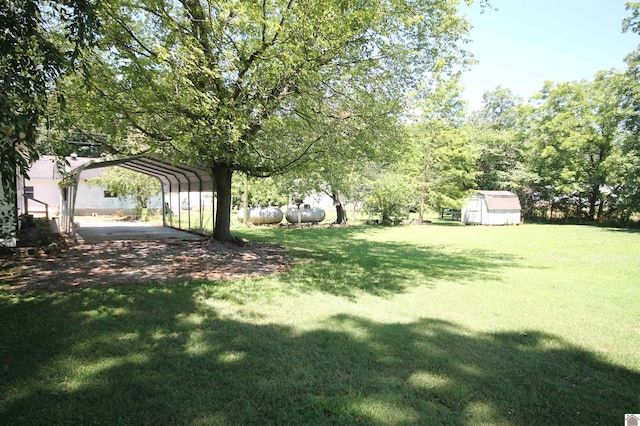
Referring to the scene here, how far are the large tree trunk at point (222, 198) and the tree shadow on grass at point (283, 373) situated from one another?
20.7 feet

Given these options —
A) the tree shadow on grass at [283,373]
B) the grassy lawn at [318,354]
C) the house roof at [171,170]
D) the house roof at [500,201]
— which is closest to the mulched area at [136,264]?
the grassy lawn at [318,354]

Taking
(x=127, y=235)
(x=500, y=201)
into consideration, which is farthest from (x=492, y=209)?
(x=127, y=235)

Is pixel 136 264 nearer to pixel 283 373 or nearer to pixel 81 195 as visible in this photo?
pixel 283 373

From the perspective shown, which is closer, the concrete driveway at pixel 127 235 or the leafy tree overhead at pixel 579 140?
→ the concrete driveway at pixel 127 235

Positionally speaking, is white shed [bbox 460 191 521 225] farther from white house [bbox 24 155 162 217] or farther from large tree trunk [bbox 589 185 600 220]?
white house [bbox 24 155 162 217]

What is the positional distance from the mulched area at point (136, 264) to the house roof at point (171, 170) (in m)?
2.58

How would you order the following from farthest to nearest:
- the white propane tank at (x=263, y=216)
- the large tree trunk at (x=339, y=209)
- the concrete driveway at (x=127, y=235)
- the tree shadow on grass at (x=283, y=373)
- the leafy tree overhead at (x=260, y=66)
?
the large tree trunk at (x=339, y=209), the white propane tank at (x=263, y=216), the concrete driveway at (x=127, y=235), the leafy tree overhead at (x=260, y=66), the tree shadow on grass at (x=283, y=373)

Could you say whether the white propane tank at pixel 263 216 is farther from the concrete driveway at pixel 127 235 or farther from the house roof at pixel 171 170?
the concrete driveway at pixel 127 235

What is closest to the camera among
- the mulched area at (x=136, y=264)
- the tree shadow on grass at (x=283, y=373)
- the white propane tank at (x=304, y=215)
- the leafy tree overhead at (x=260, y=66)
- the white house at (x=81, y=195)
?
the tree shadow on grass at (x=283, y=373)

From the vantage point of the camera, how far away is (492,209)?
27.5m

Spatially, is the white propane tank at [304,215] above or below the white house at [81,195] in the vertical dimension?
below

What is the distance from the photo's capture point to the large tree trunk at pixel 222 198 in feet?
35.3

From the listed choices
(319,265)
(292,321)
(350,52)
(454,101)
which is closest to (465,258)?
(319,265)

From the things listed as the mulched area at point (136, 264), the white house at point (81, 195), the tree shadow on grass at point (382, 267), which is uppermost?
the white house at point (81, 195)
